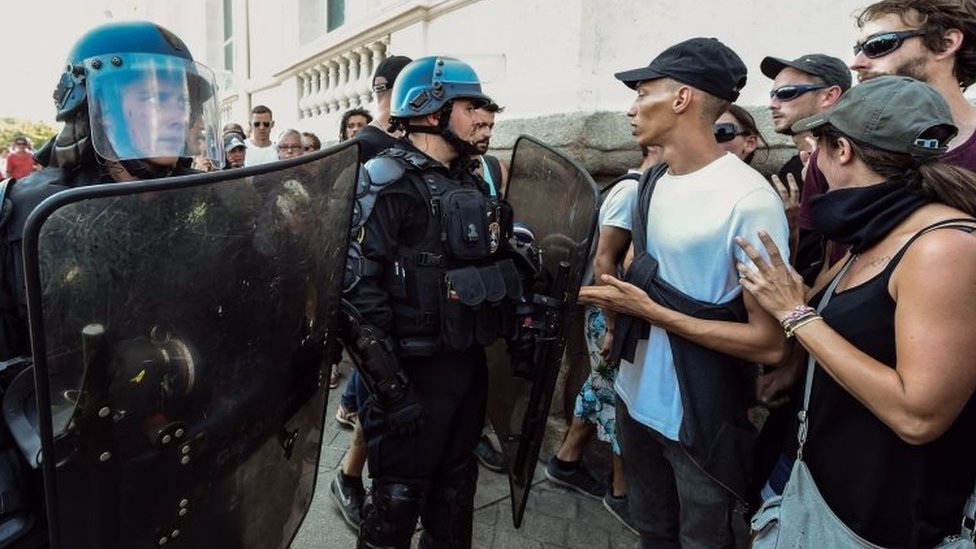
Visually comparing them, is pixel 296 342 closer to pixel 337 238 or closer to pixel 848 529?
pixel 337 238

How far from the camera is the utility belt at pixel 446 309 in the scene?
1894 mm

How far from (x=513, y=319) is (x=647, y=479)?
0.74 metres

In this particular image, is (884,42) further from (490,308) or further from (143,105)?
(143,105)

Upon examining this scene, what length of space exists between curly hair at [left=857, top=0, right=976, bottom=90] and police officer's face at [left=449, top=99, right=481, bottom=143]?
1413 mm

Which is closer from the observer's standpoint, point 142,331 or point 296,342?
point 142,331

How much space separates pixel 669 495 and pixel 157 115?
195cm

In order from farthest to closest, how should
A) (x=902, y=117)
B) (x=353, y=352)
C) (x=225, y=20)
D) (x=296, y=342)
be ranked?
(x=225, y=20) → (x=353, y=352) → (x=296, y=342) → (x=902, y=117)

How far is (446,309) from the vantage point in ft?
6.28

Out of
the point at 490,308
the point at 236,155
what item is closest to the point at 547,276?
the point at 490,308

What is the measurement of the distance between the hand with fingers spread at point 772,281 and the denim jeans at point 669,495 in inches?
22.4

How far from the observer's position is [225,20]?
12852 millimetres

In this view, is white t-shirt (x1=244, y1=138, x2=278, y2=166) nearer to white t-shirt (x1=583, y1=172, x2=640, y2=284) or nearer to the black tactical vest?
the black tactical vest

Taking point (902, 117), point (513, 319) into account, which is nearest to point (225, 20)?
point (513, 319)

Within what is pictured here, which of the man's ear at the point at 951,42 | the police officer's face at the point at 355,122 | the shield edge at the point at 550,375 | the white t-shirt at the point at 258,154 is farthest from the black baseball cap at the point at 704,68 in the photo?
the white t-shirt at the point at 258,154
